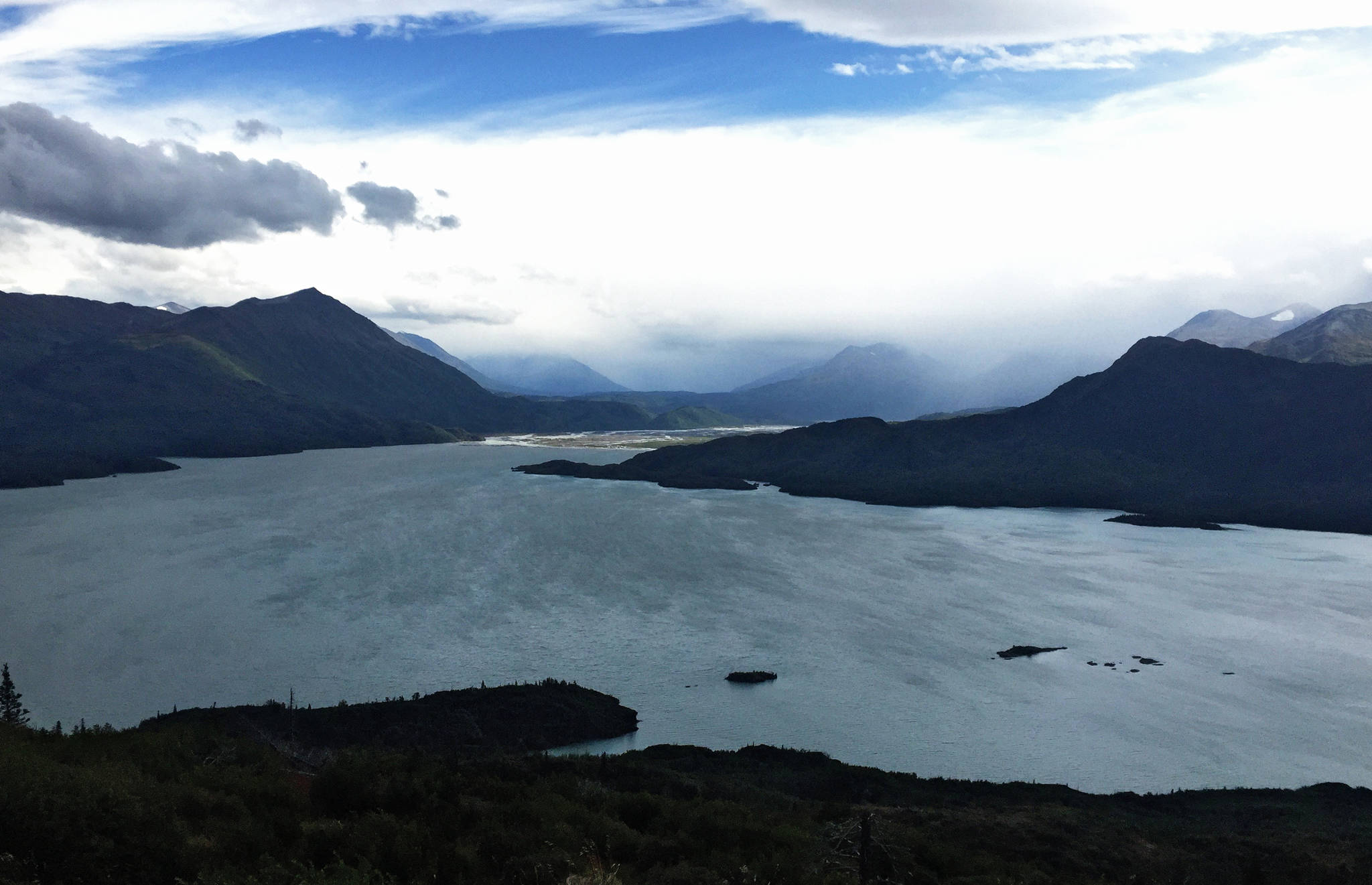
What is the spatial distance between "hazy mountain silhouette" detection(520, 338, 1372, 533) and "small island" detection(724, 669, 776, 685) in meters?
64.4

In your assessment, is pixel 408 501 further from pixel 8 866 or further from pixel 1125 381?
pixel 1125 381

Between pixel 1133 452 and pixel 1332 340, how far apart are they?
48.0m

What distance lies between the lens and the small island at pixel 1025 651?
3869cm

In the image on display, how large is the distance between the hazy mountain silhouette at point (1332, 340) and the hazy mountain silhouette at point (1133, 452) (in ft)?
55.3

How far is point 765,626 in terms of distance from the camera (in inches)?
1670

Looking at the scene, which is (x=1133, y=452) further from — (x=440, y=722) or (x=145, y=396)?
(x=145, y=396)

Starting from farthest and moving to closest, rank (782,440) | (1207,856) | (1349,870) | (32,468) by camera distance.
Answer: (782,440), (32,468), (1207,856), (1349,870)

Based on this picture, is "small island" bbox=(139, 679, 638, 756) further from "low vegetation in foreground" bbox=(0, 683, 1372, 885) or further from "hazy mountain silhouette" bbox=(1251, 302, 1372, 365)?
"hazy mountain silhouette" bbox=(1251, 302, 1372, 365)

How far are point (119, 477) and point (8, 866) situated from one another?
115 metres

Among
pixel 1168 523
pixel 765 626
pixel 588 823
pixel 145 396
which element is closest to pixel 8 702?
pixel 588 823

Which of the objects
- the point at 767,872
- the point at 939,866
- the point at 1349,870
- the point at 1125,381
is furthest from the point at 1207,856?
the point at 1125,381

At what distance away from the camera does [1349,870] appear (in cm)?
1677

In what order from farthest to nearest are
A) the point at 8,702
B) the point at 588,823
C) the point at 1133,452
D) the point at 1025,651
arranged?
the point at 1133,452, the point at 1025,651, the point at 8,702, the point at 588,823

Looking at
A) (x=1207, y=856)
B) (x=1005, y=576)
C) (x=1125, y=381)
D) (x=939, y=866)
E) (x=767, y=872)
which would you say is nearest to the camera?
(x=767, y=872)
